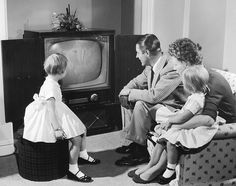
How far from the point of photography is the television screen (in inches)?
138

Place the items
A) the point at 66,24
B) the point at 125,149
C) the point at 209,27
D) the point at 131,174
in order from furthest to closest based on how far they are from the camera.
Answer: the point at 209,27 < the point at 66,24 < the point at 125,149 < the point at 131,174

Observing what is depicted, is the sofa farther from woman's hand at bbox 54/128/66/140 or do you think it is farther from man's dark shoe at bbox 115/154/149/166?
woman's hand at bbox 54/128/66/140

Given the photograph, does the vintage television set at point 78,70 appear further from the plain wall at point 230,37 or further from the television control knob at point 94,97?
the plain wall at point 230,37

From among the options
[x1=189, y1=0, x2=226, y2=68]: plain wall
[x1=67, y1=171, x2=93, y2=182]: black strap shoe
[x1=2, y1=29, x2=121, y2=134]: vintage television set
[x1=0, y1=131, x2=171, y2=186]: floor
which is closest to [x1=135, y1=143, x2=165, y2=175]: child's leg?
[x1=0, y1=131, x2=171, y2=186]: floor

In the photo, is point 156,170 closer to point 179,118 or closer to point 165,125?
point 165,125

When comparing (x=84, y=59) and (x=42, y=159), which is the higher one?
(x=84, y=59)

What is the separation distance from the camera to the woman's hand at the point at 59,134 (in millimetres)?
2818

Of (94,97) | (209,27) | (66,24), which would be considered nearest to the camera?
(66,24)

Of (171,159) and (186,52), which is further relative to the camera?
(186,52)

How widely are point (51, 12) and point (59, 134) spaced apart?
4.98ft

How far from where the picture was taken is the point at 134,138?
10.0ft

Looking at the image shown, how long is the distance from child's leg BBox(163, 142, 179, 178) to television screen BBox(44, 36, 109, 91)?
1.24 meters

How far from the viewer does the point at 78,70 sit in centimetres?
364

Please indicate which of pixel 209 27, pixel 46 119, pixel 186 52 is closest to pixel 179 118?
pixel 186 52
